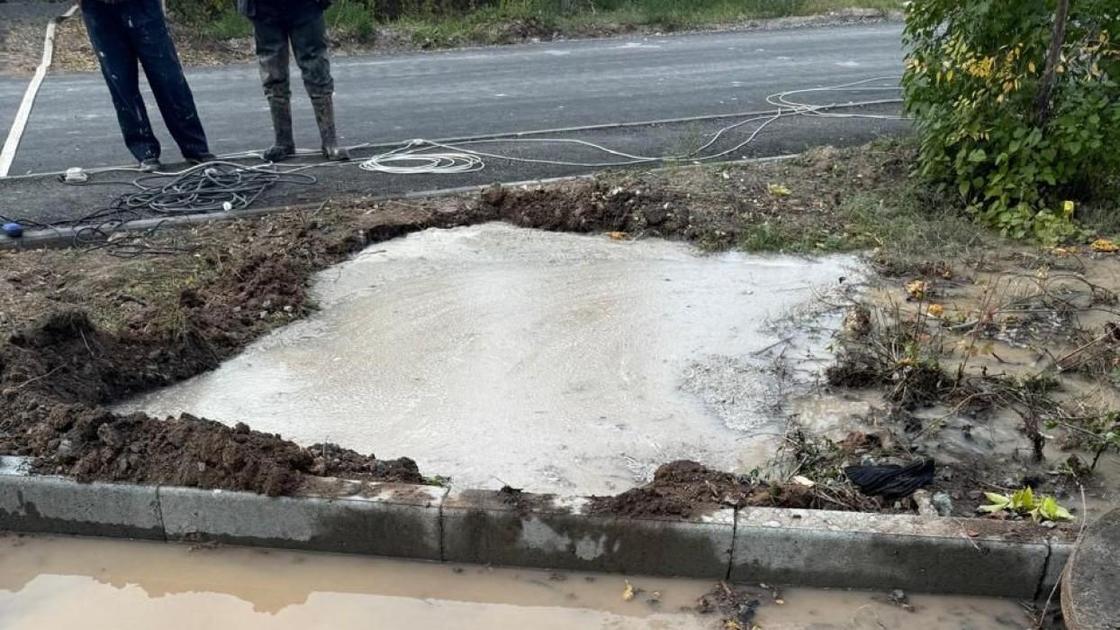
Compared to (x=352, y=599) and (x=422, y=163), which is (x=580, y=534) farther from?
(x=422, y=163)

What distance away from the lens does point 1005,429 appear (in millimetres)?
3869

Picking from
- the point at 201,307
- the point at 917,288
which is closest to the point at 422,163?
the point at 201,307

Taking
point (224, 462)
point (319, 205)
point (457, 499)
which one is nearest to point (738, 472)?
point (457, 499)

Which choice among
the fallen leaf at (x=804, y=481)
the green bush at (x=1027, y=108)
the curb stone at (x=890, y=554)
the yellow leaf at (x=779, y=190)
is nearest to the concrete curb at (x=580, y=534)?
the curb stone at (x=890, y=554)

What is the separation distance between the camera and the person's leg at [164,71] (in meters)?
7.04

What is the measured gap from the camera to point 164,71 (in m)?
7.24

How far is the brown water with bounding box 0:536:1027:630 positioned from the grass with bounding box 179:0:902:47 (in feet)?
43.7

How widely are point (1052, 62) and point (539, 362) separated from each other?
4224 millimetres

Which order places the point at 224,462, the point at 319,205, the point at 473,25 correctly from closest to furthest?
the point at 224,462 < the point at 319,205 < the point at 473,25

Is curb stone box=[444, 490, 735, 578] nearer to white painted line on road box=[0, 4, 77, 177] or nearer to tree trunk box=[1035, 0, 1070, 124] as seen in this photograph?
tree trunk box=[1035, 0, 1070, 124]

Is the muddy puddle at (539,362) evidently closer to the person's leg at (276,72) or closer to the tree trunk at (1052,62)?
the tree trunk at (1052,62)

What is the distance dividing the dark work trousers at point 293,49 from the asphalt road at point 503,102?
2.66 feet

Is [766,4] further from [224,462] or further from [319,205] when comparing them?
[224,462]

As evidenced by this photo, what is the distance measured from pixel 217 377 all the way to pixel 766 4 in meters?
16.9
